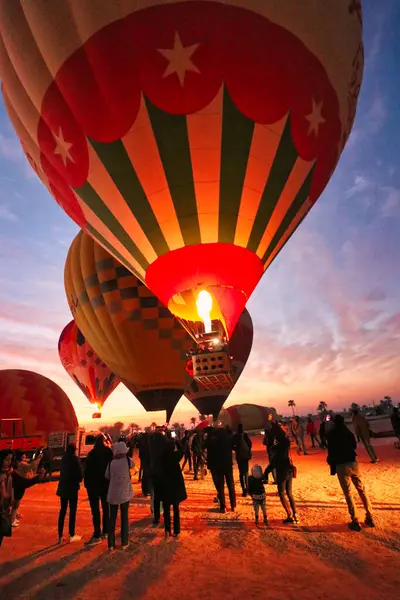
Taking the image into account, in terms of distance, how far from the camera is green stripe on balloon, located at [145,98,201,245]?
24.8 feet

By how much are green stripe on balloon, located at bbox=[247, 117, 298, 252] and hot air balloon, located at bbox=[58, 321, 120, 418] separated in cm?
1834

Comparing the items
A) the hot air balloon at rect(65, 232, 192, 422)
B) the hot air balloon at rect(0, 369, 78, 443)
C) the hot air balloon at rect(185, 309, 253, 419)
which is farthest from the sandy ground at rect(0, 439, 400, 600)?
the hot air balloon at rect(185, 309, 253, 419)

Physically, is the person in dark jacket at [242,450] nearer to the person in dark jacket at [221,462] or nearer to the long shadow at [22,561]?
the person in dark jacket at [221,462]

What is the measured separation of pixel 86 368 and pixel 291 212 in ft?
65.4

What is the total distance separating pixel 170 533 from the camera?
210 inches

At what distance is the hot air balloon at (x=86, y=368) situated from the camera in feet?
82.0

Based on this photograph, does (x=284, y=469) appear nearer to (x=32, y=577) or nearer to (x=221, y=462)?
(x=221, y=462)

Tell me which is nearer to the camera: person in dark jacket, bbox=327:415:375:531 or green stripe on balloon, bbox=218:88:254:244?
person in dark jacket, bbox=327:415:375:531

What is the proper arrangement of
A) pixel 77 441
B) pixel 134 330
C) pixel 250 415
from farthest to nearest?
pixel 250 415 < pixel 134 330 < pixel 77 441

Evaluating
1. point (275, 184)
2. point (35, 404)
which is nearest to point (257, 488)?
point (275, 184)

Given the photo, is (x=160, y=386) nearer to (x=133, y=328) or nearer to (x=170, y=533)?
(x=133, y=328)

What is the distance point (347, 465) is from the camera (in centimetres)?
510

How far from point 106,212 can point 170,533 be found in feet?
23.1

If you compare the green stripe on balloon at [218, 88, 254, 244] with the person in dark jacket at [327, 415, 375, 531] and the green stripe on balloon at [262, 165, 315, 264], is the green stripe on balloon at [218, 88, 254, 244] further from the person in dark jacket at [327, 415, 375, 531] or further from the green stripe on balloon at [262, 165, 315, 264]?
the person in dark jacket at [327, 415, 375, 531]
